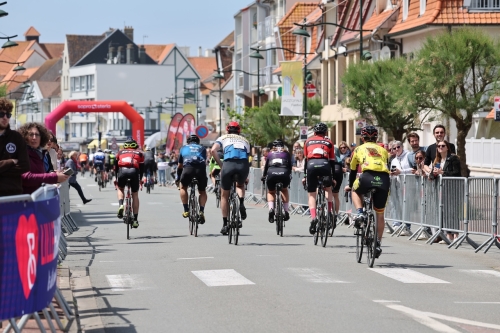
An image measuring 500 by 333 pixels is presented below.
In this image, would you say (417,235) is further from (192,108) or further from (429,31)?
(192,108)

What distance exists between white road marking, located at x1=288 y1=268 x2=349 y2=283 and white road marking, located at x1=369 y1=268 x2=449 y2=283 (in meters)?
0.71

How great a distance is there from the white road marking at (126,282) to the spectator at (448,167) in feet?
22.5

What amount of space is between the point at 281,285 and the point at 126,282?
186cm

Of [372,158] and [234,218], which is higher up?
[372,158]

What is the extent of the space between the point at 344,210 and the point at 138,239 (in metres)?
7.01

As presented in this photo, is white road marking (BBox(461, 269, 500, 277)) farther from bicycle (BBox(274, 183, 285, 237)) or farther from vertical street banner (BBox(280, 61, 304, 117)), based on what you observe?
vertical street banner (BBox(280, 61, 304, 117))

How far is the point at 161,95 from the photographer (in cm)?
15362

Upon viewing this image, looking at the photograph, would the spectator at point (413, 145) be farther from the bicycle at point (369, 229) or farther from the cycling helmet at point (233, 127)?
the bicycle at point (369, 229)

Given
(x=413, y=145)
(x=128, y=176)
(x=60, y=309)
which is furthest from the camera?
(x=413, y=145)

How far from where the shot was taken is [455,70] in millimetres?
32344

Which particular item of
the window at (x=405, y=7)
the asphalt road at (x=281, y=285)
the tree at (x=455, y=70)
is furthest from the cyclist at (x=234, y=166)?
the window at (x=405, y=7)

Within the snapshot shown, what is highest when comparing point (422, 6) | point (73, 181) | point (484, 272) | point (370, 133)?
point (422, 6)

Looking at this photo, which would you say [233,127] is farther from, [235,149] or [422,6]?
[422,6]

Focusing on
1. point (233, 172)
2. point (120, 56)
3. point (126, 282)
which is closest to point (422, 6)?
point (233, 172)
